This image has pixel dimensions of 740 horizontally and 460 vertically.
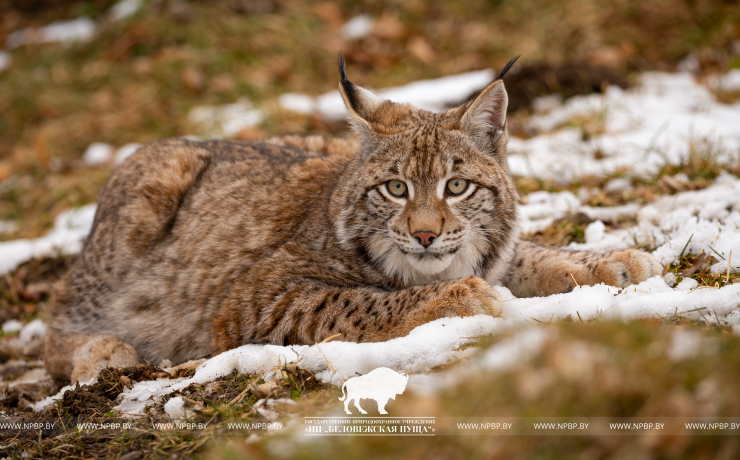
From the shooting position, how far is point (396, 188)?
3318 millimetres

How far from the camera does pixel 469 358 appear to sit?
2324 mm

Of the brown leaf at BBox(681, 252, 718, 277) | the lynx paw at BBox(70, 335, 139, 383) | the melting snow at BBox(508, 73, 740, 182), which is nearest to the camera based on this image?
the brown leaf at BBox(681, 252, 718, 277)

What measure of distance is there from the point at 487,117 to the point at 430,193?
687 mm

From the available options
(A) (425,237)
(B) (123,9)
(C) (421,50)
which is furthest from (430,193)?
(B) (123,9)

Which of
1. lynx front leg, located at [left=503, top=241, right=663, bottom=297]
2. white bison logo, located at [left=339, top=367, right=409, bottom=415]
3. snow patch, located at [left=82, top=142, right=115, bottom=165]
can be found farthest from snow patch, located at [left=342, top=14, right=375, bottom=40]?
white bison logo, located at [left=339, top=367, right=409, bottom=415]

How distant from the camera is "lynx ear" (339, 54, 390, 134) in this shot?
3.47 m

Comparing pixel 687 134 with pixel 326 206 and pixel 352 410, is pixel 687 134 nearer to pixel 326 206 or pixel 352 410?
pixel 326 206

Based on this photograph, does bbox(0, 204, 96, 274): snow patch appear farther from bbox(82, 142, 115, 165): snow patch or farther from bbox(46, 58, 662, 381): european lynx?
bbox(82, 142, 115, 165): snow patch

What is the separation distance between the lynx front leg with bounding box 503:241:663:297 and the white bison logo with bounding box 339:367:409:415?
1439 millimetres

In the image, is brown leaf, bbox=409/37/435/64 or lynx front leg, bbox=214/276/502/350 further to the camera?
brown leaf, bbox=409/37/435/64

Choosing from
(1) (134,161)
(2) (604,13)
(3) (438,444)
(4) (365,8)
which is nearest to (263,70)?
(4) (365,8)

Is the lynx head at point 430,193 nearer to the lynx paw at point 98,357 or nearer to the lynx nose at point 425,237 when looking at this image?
the lynx nose at point 425,237

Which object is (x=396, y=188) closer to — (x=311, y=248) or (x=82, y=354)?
(x=311, y=248)

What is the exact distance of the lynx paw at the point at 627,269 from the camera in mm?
3235
